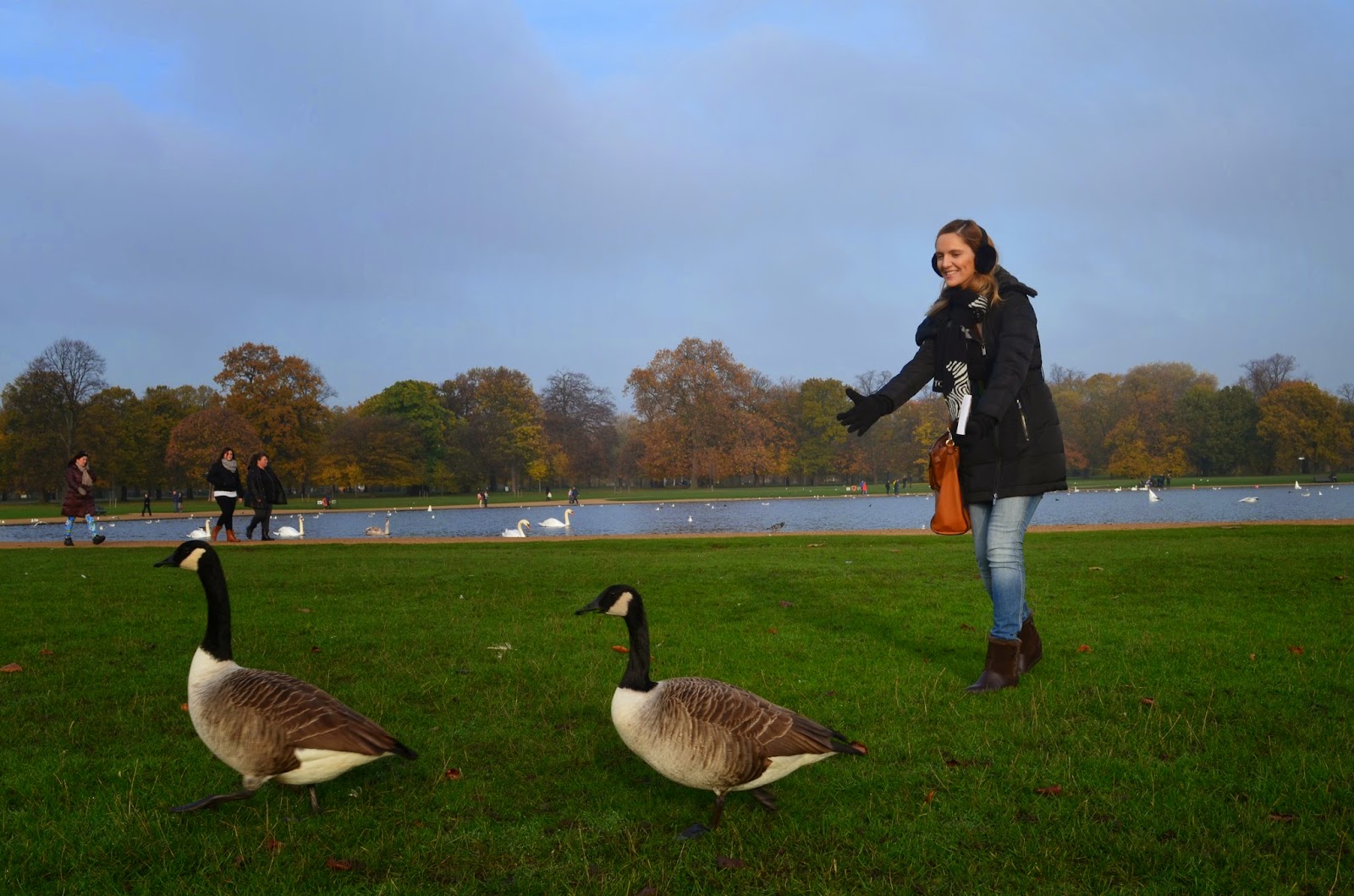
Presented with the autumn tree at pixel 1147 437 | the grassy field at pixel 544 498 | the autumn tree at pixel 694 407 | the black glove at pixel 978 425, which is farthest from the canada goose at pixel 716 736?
the autumn tree at pixel 1147 437

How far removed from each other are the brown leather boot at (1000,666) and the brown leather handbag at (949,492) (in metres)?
0.87

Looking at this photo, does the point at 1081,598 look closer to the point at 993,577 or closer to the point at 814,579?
the point at 814,579

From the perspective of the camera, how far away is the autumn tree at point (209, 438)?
229 ft

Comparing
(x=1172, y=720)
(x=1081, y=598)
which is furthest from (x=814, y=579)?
(x=1172, y=720)

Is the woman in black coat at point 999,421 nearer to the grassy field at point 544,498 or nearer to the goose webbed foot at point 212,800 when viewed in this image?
the goose webbed foot at point 212,800

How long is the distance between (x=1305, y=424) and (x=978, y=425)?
10491cm

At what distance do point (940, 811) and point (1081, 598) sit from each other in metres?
7.11

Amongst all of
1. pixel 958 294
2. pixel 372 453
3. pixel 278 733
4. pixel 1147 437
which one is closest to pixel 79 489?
pixel 278 733

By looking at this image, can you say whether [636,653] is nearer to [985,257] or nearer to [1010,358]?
[1010,358]

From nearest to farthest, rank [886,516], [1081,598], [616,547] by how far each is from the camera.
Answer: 1. [1081,598]
2. [616,547]
3. [886,516]

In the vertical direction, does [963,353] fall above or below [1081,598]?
above

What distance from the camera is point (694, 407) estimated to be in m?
83.5

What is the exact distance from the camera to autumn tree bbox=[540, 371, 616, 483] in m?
104

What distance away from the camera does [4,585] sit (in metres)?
12.8
